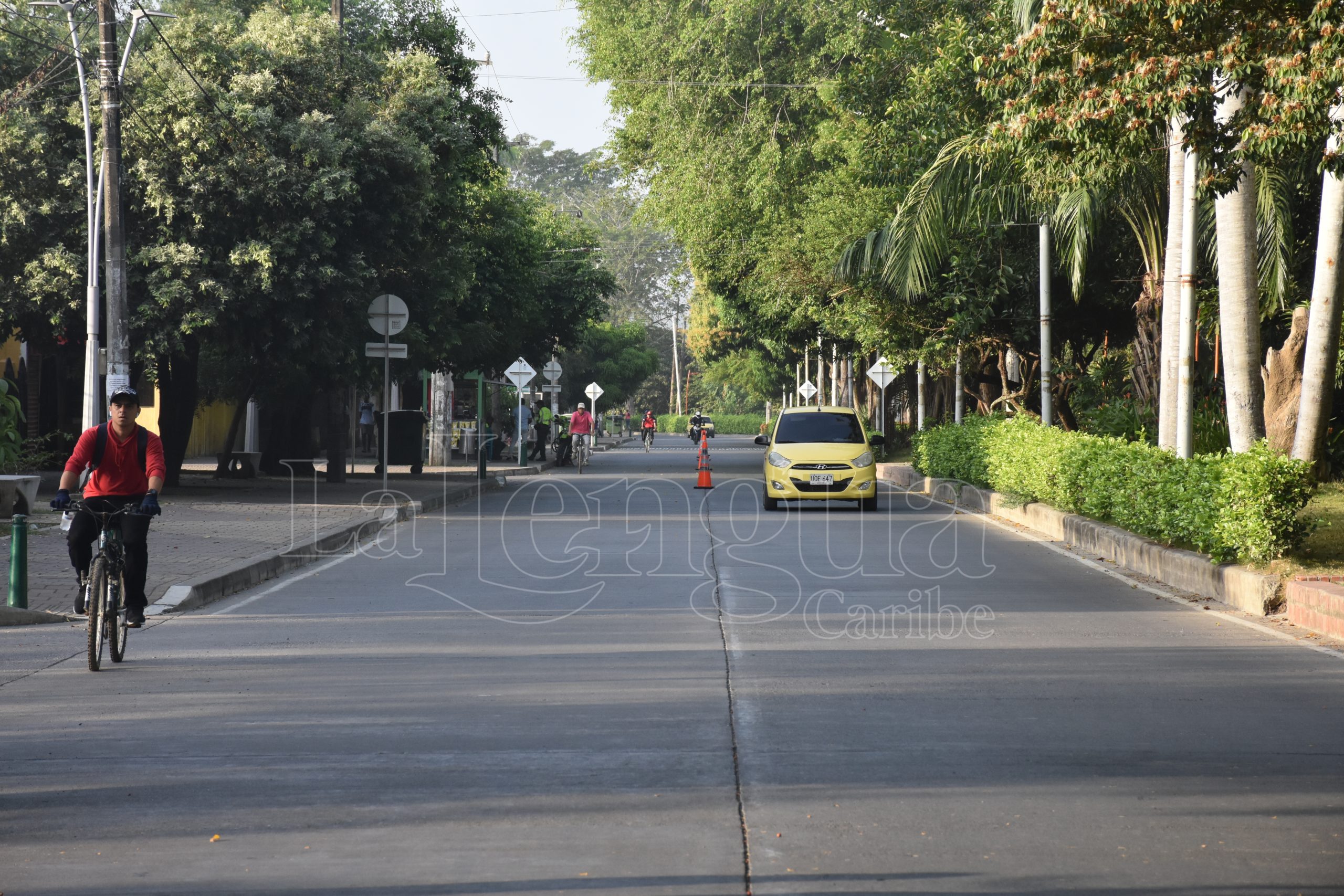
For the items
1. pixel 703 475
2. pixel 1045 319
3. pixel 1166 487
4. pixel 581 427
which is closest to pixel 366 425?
pixel 581 427

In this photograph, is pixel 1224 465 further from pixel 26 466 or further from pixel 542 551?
pixel 26 466

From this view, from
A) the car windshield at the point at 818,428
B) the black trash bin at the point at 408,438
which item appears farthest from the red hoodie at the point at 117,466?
the black trash bin at the point at 408,438

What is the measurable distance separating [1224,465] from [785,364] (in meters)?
63.6

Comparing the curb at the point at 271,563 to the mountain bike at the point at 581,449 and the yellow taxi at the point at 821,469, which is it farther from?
the mountain bike at the point at 581,449

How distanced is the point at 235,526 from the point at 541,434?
2751 centimetres

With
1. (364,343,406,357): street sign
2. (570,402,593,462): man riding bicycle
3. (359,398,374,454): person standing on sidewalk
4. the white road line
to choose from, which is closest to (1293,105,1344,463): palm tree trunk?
the white road line

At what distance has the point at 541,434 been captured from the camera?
46.9 m

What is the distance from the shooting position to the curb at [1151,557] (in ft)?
40.4

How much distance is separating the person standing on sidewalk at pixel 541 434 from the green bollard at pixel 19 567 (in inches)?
1361

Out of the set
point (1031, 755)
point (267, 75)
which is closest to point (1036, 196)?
point (267, 75)

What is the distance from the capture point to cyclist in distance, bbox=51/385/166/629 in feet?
33.2

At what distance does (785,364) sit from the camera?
3022 inches

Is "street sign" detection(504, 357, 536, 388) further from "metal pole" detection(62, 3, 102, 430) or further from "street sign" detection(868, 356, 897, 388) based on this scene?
"metal pole" detection(62, 3, 102, 430)

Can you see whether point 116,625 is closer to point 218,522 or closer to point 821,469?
point 218,522
